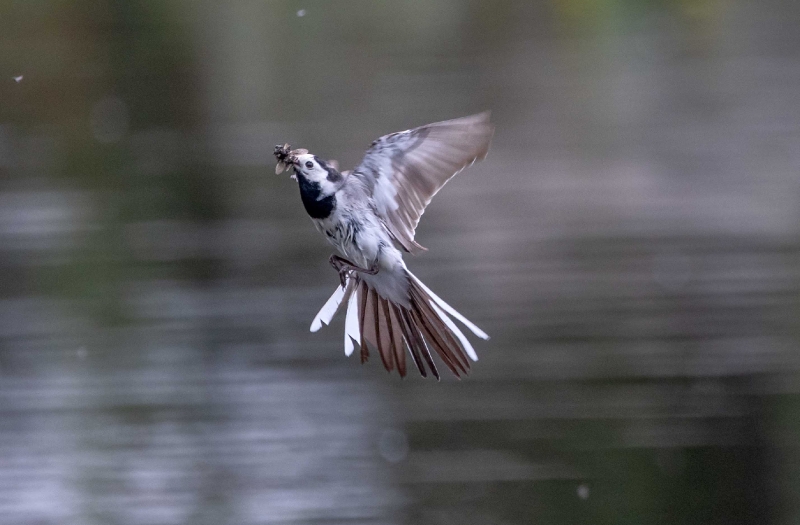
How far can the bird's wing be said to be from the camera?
113 inches

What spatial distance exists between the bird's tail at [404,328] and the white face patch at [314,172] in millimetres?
344

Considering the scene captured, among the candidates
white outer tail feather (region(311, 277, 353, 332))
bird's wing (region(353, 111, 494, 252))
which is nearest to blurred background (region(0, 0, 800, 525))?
white outer tail feather (region(311, 277, 353, 332))

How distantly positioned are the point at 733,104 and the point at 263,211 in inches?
114

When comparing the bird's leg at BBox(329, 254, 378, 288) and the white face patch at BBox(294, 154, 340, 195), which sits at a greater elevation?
the white face patch at BBox(294, 154, 340, 195)

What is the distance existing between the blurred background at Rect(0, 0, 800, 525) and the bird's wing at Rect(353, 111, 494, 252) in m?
1.49

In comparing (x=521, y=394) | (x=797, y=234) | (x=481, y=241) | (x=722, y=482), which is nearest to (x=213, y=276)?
(x=481, y=241)

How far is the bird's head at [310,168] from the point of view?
295 cm

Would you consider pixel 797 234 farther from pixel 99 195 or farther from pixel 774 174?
A: pixel 99 195

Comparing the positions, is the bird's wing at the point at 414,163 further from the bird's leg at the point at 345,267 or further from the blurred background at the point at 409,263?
the blurred background at the point at 409,263

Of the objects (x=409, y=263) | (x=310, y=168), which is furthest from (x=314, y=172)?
(x=409, y=263)

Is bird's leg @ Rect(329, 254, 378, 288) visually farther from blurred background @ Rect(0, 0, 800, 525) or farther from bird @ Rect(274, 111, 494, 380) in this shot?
blurred background @ Rect(0, 0, 800, 525)

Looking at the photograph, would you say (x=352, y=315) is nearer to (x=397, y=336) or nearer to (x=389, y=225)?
(x=397, y=336)

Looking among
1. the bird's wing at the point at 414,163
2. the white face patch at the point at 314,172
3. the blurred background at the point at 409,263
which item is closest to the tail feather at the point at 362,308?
the bird's wing at the point at 414,163

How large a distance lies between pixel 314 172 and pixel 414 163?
11.2 inches
